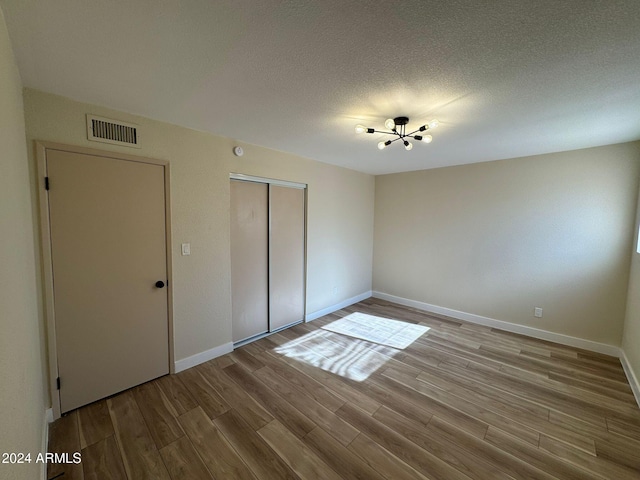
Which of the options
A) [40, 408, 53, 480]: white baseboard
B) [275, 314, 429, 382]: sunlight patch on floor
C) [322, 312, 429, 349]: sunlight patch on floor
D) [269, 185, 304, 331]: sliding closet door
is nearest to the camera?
[40, 408, 53, 480]: white baseboard

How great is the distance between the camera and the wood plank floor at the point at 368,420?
5.37 ft

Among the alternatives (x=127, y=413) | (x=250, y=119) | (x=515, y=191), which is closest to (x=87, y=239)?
(x=127, y=413)

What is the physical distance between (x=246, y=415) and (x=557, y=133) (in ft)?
13.1

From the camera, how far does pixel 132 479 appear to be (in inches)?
60.7

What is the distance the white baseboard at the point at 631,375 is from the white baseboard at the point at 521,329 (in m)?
0.17

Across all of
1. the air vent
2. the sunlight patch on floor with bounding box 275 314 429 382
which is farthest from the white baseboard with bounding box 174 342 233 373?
the air vent

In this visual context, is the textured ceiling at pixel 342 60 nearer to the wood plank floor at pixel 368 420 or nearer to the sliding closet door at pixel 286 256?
the sliding closet door at pixel 286 256

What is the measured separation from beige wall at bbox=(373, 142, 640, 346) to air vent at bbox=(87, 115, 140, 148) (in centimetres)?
400

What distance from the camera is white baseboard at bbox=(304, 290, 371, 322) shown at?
4046mm

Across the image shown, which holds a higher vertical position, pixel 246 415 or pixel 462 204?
pixel 462 204

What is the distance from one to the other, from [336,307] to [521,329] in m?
2.74

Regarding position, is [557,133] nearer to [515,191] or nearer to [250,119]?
[515,191]

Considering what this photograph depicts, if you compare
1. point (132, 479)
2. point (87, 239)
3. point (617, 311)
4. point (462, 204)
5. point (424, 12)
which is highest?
point (424, 12)

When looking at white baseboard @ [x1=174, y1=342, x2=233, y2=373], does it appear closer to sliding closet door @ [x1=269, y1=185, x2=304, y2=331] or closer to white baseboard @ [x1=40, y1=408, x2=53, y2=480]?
sliding closet door @ [x1=269, y1=185, x2=304, y2=331]
